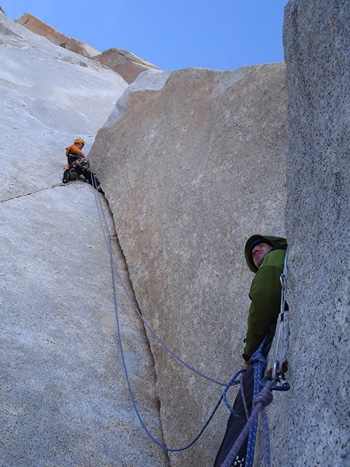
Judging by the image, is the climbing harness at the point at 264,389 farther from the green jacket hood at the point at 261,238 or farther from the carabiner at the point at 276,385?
the green jacket hood at the point at 261,238

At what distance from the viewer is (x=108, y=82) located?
1628 centimetres

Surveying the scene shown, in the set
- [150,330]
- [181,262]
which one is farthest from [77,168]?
[150,330]

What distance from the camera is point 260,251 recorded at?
3.52 metres

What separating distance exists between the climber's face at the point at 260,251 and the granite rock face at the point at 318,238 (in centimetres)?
81

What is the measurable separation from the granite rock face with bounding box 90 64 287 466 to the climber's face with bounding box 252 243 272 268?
0.74 metres

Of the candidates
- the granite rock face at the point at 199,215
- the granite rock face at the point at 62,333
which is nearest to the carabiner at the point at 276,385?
the granite rock face at the point at 199,215

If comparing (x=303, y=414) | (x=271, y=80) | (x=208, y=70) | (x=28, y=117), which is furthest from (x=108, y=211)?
(x=303, y=414)

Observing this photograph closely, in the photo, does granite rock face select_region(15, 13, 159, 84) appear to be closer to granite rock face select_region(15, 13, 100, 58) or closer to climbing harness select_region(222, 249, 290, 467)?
granite rock face select_region(15, 13, 100, 58)

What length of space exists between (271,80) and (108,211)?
2981 mm

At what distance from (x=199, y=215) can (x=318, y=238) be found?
10.6 ft

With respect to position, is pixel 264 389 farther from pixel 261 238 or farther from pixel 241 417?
pixel 261 238

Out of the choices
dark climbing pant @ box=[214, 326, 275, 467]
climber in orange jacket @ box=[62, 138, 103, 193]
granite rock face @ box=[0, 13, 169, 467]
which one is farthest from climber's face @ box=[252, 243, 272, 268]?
climber in orange jacket @ box=[62, 138, 103, 193]

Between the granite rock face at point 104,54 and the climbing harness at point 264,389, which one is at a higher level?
the granite rock face at point 104,54

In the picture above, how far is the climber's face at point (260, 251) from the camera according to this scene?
3.49 m
